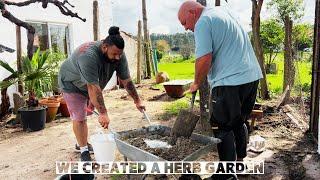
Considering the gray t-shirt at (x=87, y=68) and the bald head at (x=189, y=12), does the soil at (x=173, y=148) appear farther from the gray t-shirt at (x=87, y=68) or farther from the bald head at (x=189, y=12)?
the bald head at (x=189, y=12)

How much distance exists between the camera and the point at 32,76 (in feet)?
21.3

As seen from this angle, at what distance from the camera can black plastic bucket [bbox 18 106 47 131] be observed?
6.46 metres

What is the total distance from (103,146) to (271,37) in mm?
12534

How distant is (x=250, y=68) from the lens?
3314 millimetres

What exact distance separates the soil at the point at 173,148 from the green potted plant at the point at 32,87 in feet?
12.4

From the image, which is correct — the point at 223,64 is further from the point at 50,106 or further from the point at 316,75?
the point at 50,106

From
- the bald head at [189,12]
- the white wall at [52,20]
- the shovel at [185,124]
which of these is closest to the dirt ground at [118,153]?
the shovel at [185,124]

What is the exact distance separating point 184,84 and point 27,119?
4.47 m

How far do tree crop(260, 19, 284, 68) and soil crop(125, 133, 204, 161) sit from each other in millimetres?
11383

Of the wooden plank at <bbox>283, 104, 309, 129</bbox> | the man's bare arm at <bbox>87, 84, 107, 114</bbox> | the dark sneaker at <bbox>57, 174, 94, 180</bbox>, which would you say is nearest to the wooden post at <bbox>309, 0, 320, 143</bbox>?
the wooden plank at <bbox>283, 104, 309, 129</bbox>

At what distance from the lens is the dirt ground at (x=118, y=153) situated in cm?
410

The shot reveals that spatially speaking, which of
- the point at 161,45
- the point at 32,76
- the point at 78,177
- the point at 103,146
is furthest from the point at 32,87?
the point at 161,45

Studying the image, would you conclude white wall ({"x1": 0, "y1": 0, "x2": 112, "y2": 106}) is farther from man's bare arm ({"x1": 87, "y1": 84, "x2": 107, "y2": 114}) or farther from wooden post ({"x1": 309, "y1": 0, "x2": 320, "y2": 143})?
wooden post ({"x1": 309, "y1": 0, "x2": 320, "y2": 143})

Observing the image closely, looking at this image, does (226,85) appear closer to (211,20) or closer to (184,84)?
(211,20)
